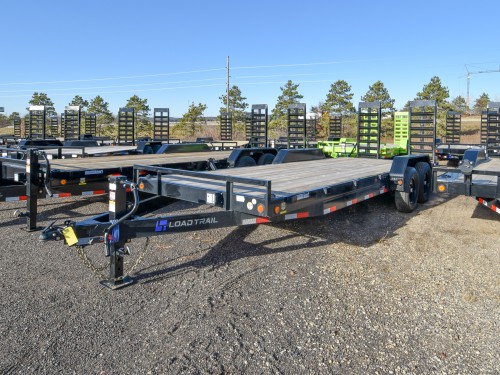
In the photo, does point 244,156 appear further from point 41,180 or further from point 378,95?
Result: point 378,95

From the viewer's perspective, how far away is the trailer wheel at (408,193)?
262 inches

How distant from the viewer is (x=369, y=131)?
12312 millimetres

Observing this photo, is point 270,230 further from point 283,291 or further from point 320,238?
point 283,291

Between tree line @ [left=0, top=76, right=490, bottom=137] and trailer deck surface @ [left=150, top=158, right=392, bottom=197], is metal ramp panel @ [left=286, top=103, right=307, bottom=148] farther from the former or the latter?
tree line @ [left=0, top=76, right=490, bottom=137]

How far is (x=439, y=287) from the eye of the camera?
409 centimetres

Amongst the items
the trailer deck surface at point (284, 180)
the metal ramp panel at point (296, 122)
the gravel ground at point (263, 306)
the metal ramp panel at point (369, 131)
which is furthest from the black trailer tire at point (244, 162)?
the metal ramp panel at point (296, 122)

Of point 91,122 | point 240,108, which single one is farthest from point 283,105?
point 91,122

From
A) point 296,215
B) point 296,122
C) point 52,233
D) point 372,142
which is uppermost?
point 296,122

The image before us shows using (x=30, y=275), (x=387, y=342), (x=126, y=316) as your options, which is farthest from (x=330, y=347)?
(x=30, y=275)

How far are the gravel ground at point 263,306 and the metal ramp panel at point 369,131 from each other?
6.33 metres

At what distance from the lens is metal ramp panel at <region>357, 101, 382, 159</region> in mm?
12023

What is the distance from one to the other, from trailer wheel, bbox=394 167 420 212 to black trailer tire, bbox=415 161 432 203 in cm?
41

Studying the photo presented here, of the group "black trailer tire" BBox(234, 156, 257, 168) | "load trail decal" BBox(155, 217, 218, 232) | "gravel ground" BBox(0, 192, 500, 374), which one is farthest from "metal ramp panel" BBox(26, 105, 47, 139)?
"load trail decal" BBox(155, 217, 218, 232)

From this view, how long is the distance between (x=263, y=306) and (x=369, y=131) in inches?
378
